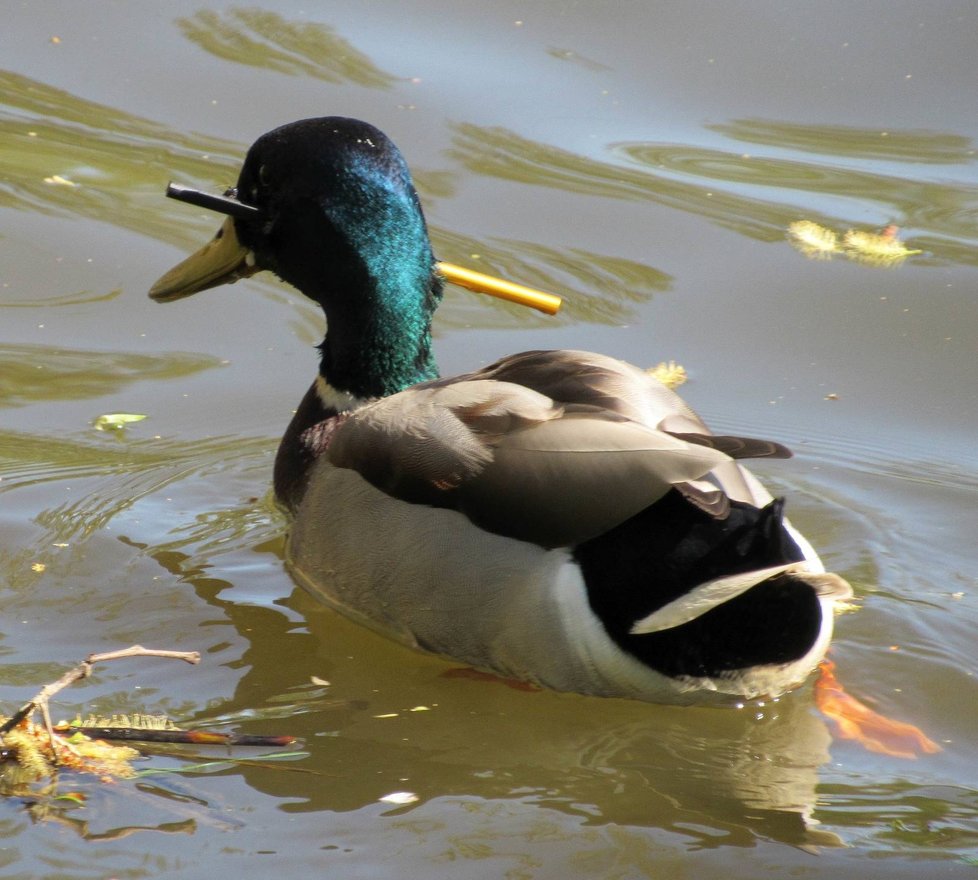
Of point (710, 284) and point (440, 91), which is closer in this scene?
point (710, 284)

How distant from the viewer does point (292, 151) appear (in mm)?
4547

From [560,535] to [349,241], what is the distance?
136 cm

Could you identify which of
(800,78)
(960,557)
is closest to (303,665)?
(960,557)

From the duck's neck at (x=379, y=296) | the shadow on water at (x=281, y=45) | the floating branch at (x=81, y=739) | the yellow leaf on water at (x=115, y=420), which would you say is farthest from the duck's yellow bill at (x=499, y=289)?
the shadow on water at (x=281, y=45)

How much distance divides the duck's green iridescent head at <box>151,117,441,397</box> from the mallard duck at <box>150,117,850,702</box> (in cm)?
2

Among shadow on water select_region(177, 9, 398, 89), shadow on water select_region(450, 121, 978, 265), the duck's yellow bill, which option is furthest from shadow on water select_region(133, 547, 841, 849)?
shadow on water select_region(177, 9, 398, 89)

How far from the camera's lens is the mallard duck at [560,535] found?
3492 millimetres

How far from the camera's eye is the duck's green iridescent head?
14.9 feet

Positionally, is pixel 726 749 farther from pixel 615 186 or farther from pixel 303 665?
pixel 615 186

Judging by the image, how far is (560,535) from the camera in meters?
3.62

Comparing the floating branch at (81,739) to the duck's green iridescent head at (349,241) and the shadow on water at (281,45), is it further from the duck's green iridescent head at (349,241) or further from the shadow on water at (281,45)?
the shadow on water at (281,45)

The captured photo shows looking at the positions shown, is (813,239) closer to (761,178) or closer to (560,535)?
(761,178)

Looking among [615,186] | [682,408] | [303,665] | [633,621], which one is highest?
[615,186]

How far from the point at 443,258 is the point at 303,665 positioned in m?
2.56
